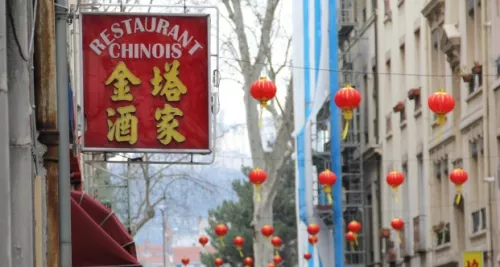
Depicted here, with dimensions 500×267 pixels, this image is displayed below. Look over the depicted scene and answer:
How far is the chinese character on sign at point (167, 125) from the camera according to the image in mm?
13812

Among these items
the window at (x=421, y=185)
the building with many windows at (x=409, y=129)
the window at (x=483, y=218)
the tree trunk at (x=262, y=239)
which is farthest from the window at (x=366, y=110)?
the window at (x=483, y=218)

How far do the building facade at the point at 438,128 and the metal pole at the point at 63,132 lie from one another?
16.2 m

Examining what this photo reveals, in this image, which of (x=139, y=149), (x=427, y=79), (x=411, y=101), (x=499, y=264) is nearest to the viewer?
(x=139, y=149)

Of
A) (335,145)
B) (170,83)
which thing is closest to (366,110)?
(335,145)

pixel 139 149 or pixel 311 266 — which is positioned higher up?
pixel 139 149

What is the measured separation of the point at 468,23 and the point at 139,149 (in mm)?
21504

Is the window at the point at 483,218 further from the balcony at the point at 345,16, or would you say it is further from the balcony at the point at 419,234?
the balcony at the point at 345,16

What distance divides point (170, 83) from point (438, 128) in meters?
24.1

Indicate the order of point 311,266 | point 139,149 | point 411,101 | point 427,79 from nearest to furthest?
1. point 139,149
2. point 427,79
3. point 411,101
4. point 311,266

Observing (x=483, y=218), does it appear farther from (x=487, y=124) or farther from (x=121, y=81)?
(x=121, y=81)

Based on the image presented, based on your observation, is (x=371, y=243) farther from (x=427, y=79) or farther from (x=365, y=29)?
(x=427, y=79)

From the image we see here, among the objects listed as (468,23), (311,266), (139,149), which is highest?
(468,23)

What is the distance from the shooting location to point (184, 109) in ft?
45.9

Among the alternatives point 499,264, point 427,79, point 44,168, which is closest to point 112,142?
point 44,168
